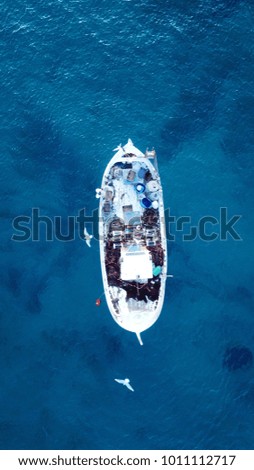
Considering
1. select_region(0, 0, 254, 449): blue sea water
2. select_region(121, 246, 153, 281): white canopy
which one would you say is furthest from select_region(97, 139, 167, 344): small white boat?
select_region(0, 0, 254, 449): blue sea water

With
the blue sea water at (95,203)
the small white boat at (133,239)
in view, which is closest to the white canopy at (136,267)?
the small white boat at (133,239)

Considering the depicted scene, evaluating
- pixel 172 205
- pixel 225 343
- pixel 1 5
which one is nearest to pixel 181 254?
pixel 172 205

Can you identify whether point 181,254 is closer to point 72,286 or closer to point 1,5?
point 72,286

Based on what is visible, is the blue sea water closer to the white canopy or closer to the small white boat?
the small white boat

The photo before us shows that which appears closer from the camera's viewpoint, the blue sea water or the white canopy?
the white canopy

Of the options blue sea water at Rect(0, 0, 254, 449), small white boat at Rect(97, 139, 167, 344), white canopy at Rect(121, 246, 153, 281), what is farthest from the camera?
blue sea water at Rect(0, 0, 254, 449)
